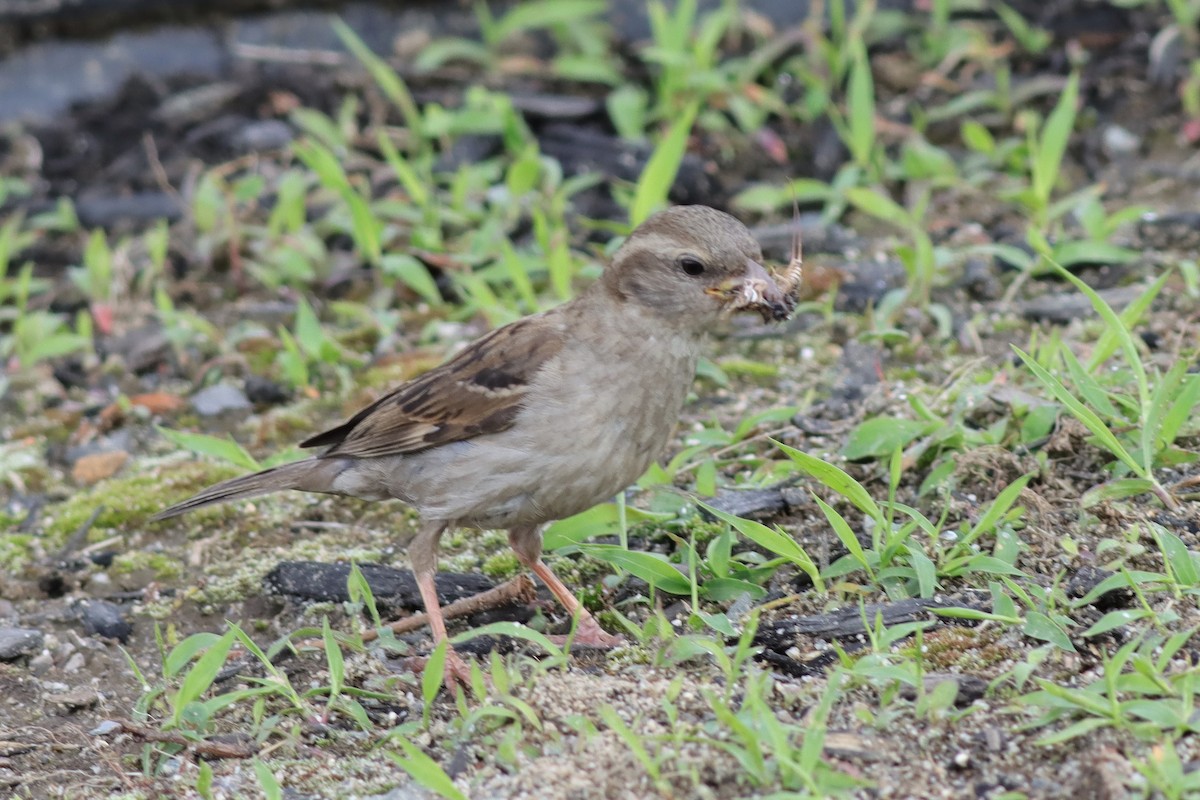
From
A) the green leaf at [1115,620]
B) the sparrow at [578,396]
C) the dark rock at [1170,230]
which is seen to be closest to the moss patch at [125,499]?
the sparrow at [578,396]

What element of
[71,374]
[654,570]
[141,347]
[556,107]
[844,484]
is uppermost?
[556,107]

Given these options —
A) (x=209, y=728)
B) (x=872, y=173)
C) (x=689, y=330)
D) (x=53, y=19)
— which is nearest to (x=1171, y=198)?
(x=872, y=173)

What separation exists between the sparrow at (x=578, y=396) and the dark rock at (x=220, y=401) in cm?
189

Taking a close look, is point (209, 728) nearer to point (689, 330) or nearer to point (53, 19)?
point (689, 330)

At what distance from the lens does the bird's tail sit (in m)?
5.36

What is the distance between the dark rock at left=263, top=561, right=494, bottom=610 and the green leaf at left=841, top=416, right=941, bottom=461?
1.38m

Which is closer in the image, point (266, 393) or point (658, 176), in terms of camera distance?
point (266, 393)

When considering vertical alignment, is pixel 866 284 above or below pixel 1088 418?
below

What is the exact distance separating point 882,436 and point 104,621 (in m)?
Answer: 2.80

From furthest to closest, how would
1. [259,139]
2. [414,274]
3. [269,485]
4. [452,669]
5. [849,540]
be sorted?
[259,139], [414,274], [269,485], [849,540], [452,669]

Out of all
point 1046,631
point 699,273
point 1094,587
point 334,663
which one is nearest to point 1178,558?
point 1094,587

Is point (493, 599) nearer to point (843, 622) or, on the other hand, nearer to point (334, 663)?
point (334, 663)

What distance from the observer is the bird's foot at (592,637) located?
14.8 ft

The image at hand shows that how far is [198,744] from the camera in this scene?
14.0 ft
